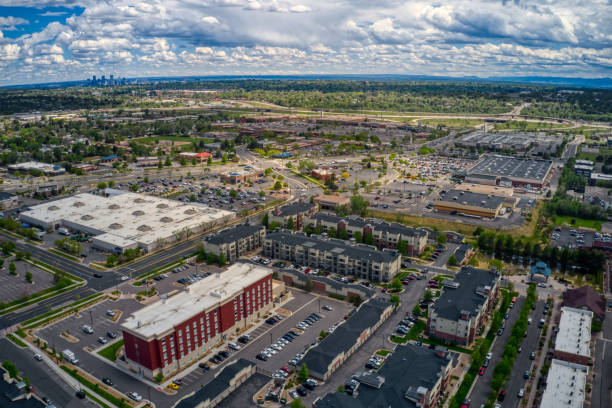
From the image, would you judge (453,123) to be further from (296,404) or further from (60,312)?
(296,404)

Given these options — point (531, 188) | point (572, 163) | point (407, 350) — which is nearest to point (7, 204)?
point (407, 350)

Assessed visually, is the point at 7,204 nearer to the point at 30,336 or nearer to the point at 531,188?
the point at 30,336

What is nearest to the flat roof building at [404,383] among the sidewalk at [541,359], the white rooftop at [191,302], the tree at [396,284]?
the sidewalk at [541,359]

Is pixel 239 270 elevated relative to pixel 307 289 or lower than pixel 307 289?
elevated

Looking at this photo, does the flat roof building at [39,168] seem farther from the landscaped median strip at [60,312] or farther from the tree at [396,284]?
the tree at [396,284]

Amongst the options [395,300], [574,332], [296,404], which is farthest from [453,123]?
[296,404]

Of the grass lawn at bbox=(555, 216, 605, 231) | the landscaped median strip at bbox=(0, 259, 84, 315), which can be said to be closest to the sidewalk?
the grass lawn at bbox=(555, 216, 605, 231)

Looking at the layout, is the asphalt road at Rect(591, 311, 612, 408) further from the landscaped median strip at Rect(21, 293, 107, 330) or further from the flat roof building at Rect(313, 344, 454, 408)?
the landscaped median strip at Rect(21, 293, 107, 330)
